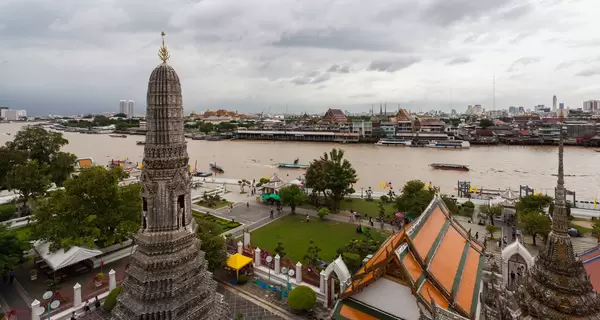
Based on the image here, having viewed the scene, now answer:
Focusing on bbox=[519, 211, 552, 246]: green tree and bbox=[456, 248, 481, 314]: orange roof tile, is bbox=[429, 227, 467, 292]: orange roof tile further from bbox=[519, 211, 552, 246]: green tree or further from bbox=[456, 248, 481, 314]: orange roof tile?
bbox=[519, 211, 552, 246]: green tree

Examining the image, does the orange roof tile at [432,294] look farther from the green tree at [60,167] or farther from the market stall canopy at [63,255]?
the green tree at [60,167]

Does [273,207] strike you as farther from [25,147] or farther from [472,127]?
[472,127]

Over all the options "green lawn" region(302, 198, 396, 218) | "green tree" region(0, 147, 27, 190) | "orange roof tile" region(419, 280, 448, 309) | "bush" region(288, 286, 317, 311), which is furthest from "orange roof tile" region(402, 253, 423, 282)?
"green tree" region(0, 147, 27, 190)

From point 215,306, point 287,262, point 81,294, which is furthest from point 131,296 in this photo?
point 287,262

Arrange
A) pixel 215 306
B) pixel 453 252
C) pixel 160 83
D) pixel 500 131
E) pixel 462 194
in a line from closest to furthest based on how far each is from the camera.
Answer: pixel 160 83 < pixel 215 306 < pixel 453 252 < pixel 462 194 < pixel 500 131

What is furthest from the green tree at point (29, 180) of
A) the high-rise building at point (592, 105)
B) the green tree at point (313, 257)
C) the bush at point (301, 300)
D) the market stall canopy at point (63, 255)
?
the high-rise building at point (592, 105)
